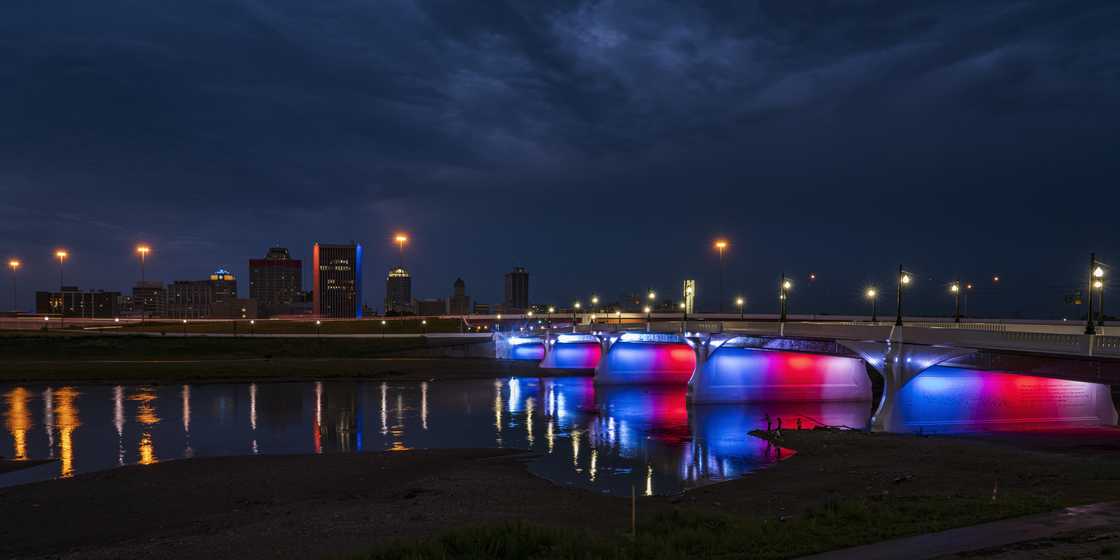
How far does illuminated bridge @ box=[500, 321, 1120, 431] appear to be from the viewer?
27891 millimetres

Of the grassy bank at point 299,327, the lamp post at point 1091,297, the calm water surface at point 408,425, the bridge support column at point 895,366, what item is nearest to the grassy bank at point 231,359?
the calm water surface at point 408,425

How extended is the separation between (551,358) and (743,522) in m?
75.9

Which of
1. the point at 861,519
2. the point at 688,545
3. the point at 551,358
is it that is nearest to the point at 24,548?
the point at 688,545

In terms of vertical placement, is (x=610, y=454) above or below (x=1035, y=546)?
below

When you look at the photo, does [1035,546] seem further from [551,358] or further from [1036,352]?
[551,358]

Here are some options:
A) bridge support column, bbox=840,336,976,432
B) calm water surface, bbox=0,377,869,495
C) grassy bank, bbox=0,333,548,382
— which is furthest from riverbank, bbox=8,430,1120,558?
grassy bank, bbox=0,333,548,382

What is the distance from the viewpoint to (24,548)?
1877 centimetres

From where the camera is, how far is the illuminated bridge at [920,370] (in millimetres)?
27891

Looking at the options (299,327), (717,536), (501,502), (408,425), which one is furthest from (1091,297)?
(299,327)

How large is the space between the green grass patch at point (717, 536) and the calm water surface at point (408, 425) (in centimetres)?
989

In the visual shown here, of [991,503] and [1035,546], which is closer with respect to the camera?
[1035,546]

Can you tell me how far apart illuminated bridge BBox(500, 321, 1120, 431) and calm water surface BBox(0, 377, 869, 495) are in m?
2.67

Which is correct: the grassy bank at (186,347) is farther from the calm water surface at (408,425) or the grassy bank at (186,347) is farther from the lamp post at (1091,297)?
the lamp post at (1091,297)

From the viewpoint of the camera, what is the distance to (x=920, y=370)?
1384 inches
